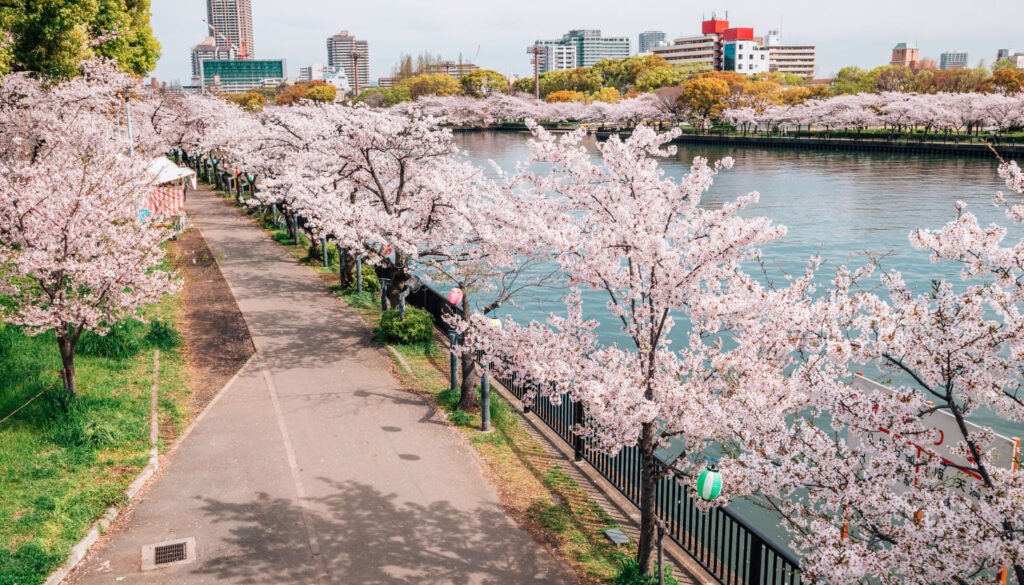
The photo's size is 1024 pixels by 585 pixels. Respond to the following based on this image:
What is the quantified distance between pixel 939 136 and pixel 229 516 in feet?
323

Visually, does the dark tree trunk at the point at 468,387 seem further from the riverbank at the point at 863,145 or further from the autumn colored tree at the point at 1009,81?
the autumn colored tree at the point at 1009,81

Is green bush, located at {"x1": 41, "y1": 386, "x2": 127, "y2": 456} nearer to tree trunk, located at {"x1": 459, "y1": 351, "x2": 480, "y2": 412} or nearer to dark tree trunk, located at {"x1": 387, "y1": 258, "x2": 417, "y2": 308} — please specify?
tree trunk, located at {"x1": 459, "y1": 351, "x2": 480, "y2": 412}

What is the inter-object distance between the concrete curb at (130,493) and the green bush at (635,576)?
732 cm

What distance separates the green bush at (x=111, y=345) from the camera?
17766 millimetres

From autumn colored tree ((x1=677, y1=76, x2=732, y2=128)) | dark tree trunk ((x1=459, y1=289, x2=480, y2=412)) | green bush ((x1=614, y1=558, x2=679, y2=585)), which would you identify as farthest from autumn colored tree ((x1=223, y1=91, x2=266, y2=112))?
green bush ((x1=614, y1=558, x2=679, y2=585))

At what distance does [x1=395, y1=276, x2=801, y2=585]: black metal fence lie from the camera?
30.4 ft

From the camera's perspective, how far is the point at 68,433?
1339 cm

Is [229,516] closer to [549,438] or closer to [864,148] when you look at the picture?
[549,438]

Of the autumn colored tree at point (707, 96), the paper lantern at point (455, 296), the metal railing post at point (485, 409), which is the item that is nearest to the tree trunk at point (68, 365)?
the paper lantern at point (455, 296)

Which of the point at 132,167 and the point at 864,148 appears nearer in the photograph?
the point at 132,167

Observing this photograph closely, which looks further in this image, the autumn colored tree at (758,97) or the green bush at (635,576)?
the autumn colored tree at (758,97)

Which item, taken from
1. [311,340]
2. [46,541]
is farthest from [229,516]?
[311,340]

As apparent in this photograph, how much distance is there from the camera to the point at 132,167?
18.9m

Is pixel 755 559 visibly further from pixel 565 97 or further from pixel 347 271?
pixel 565 97
